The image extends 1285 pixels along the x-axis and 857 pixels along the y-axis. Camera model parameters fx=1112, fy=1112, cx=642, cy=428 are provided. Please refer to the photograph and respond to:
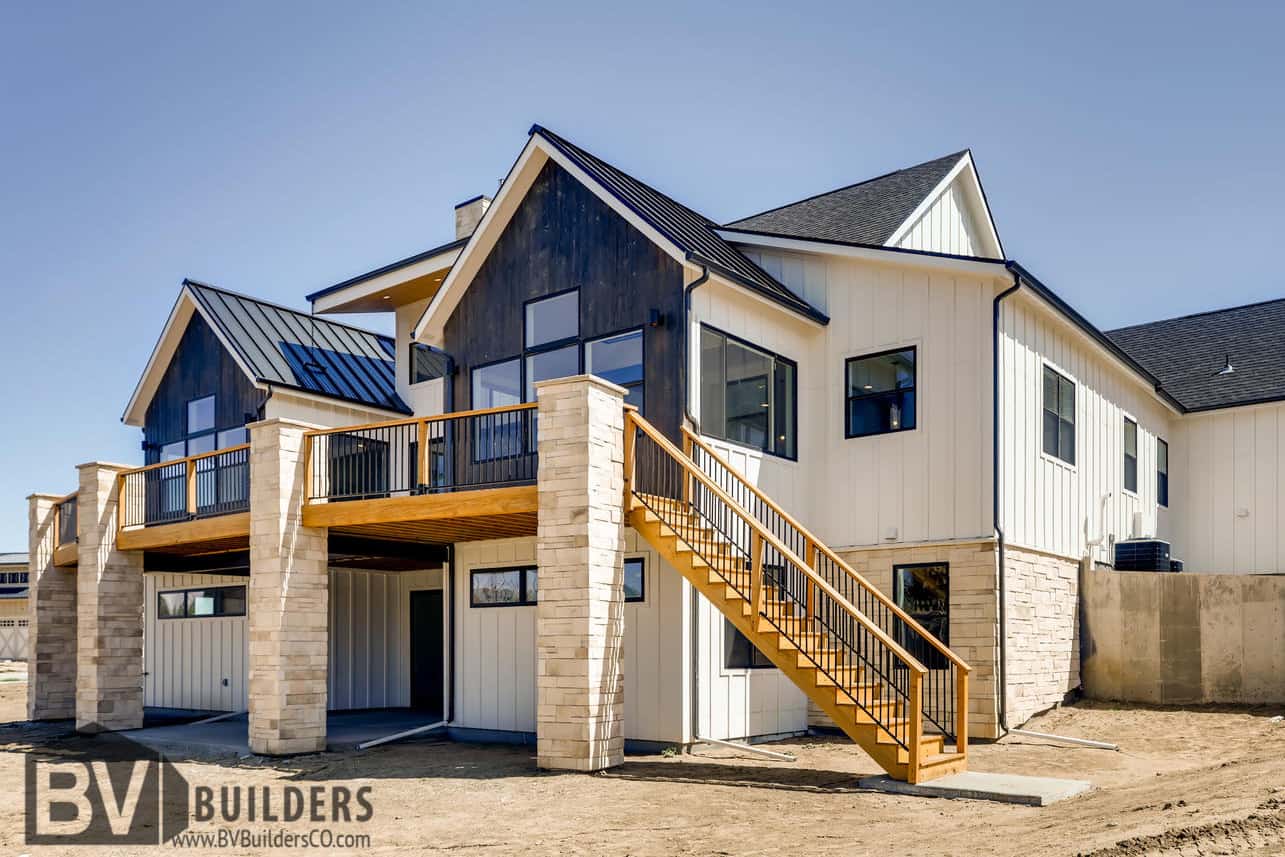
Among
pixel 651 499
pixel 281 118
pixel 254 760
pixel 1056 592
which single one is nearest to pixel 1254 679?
pixel 1056 592

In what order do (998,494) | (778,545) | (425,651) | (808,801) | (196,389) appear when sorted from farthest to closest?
(425,651)
(196,389)
(998,494)
(778,545)
(808,801)

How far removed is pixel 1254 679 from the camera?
1552 cm

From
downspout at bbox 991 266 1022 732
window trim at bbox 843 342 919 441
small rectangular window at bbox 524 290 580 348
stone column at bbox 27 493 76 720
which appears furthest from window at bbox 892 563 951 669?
stone column at bbox 27 493 76 720

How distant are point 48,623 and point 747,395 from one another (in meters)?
14.3

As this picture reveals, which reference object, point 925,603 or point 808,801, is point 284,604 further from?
point 925,603

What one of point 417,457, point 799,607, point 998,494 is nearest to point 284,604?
point 417,457

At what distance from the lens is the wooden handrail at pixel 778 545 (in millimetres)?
10688

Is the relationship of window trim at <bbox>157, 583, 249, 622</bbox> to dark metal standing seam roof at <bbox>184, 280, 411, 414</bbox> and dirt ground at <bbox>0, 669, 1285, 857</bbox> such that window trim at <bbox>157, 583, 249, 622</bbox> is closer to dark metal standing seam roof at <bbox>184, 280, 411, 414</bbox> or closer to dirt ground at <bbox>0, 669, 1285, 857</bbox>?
dark metal standing seam roof at <bbox>184, 280, 411, 414</bbox>

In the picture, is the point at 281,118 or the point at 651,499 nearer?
the point at 651,499

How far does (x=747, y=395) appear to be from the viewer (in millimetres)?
14930

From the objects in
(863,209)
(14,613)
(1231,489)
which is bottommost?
(14,613)

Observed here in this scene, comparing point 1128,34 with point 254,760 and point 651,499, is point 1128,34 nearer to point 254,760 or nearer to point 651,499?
point 651,499

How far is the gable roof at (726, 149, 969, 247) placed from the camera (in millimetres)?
17766

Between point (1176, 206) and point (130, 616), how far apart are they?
65.5ft
